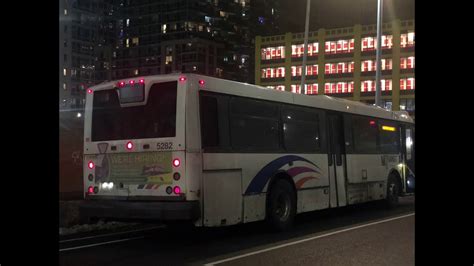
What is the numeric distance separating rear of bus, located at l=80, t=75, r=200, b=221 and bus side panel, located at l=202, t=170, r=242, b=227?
1.16 ft

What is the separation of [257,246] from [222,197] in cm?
104

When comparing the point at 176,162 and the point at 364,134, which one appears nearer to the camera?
the point at 176,162

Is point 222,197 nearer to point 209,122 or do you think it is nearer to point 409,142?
point 209,122

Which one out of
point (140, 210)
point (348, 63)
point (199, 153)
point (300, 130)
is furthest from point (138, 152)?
point (348, 63)

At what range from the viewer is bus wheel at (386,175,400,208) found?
1655 centimetres

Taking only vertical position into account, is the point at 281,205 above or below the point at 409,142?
below

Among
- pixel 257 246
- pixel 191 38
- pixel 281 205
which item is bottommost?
pixel 257 246

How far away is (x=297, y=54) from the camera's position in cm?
11706

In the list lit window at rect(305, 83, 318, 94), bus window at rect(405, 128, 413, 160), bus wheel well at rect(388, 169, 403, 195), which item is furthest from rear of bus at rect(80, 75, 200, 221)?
lit window at rect(305, 83, 318, 94)

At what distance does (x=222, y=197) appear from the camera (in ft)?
32.1
